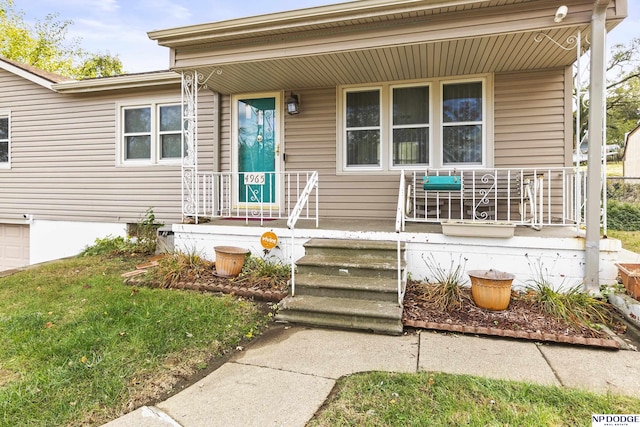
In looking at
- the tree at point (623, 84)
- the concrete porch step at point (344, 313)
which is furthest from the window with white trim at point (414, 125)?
the tree at point (623, 84)

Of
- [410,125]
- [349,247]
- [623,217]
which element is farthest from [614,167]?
[349,247]

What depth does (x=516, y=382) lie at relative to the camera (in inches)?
91.0

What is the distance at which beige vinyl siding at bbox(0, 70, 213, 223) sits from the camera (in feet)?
23.0

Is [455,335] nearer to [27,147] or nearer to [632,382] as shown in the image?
[632,382]

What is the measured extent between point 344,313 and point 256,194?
3.64 metres

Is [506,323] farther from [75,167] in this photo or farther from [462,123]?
[75,167]

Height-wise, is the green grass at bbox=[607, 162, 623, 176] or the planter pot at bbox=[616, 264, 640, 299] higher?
the green grass at bbox=[607, 162, 623, 176]

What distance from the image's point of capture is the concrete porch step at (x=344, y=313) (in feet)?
10.6

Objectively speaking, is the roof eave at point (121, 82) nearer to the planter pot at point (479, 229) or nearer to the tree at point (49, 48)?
the planter pot at point (479, 229)

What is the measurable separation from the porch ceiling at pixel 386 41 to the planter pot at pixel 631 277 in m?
2.56

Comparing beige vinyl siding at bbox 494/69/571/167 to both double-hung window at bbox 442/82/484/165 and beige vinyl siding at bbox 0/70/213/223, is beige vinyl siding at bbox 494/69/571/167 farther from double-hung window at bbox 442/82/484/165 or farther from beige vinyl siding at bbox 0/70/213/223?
beige vinyl siding at bbox 0/70/213/223

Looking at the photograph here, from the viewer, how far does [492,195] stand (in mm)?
4996

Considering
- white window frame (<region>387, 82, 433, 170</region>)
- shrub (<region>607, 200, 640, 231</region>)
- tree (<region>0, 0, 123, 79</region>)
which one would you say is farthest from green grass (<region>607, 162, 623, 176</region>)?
tree (<region>0, 0, 123, 79</region>)

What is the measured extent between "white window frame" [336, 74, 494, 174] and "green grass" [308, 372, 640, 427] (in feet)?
12.4
